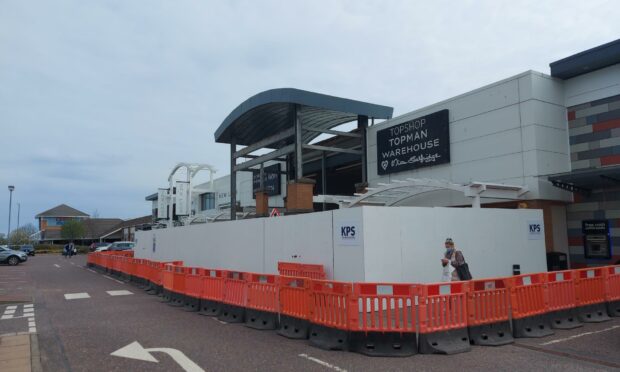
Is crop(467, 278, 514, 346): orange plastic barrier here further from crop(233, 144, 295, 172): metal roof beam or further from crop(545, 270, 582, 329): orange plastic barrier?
crop(233, 144, 295, 172): metal roof beam

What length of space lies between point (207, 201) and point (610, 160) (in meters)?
38.0

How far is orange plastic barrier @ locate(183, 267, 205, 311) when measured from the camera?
1160 centimetres

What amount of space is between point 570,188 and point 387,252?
7.59m

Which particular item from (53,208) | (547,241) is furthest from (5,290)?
(53,208)

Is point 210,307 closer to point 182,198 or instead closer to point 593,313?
point 593,313

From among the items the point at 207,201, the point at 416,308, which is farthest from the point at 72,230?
the point at 416,308

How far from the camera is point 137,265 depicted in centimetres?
1861

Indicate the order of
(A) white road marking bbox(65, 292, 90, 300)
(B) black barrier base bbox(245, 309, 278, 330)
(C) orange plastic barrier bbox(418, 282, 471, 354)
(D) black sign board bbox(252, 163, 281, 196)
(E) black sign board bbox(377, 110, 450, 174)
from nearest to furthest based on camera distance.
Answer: (C) orange plastic barrier bbox(418, 282, 471, 354) < (B) black barrier base bbox(245, 309, 278, 330) < (A) white road marking bbox(65, 292, 90, 300) < (E) black sign board bbox(377, 110, 450, 174) < (D) black sign board bbox(252, 163, 281, 196)

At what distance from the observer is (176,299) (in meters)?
12.8

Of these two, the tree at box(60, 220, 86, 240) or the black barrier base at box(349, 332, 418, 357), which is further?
the tree at box(60, 220, 86, 240)

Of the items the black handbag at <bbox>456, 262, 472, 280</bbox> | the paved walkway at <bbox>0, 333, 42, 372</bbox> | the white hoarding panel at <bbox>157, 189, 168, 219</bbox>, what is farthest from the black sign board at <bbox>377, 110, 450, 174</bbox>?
the white hoarding panel at <bbox>157, 189, 168, 219</bbox>

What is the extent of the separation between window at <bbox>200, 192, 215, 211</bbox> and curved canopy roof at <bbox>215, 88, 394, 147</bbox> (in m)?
18.2

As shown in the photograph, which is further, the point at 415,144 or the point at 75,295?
the point at 415,144

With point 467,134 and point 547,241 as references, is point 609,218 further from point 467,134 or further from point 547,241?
point 467,134
